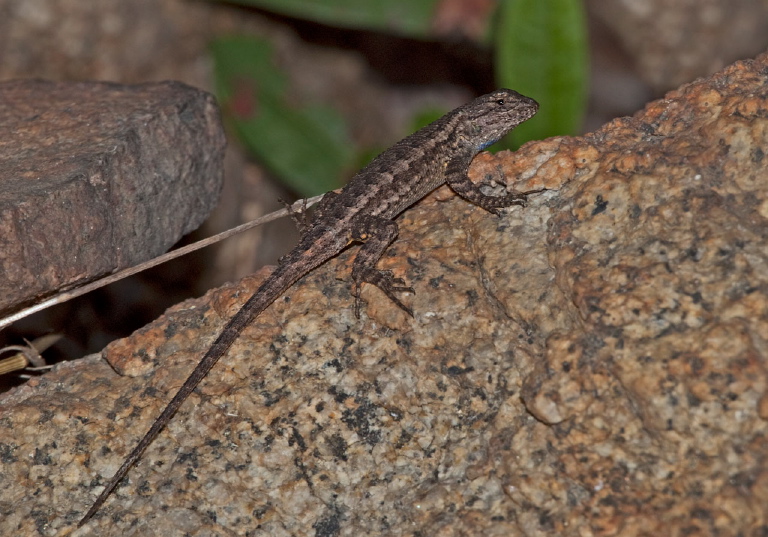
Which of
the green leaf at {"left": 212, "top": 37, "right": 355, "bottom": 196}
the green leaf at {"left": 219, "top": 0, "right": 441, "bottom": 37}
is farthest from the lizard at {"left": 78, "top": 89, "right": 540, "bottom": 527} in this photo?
the green leaf at {"left": 212, "top": 37, "right": 355, "bottom": 196}

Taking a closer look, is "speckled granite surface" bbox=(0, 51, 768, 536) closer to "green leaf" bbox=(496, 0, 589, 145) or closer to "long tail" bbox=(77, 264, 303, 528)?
"long tail" bbox=(77, 264, 303, 528)

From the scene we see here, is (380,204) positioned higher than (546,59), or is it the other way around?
(546,59)

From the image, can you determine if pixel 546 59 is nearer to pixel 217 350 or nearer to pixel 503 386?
pixel 503 386

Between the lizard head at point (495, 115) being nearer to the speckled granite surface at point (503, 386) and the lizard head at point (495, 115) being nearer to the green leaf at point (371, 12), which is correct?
the speckled granite surface at point (503, 386)

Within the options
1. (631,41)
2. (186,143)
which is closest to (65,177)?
(186,143)

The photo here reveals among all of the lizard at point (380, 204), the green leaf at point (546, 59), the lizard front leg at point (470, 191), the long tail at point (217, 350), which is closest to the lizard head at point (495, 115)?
the lizard at point (380, 204)

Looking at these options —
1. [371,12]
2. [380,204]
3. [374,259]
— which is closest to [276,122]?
[371,12]
